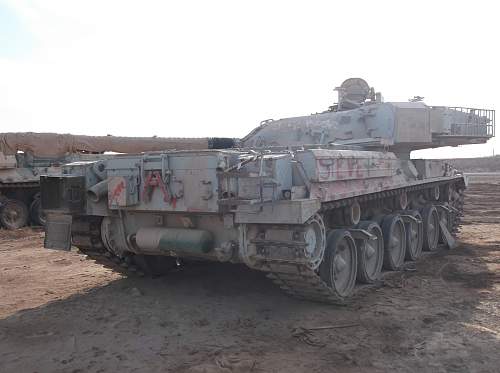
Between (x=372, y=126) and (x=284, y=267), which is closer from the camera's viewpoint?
(x=284, y=267)

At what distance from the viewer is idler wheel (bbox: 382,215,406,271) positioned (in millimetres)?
8594

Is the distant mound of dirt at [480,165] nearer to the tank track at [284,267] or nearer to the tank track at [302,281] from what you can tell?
the tank track at [284,267]

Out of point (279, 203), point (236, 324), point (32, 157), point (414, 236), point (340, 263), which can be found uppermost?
point (32, 157)

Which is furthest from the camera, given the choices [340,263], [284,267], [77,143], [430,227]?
[77,143]

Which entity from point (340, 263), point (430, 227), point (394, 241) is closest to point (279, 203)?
point (340, 263)

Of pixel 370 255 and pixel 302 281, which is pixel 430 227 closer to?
pixel 370 255

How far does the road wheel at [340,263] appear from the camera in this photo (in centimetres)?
661

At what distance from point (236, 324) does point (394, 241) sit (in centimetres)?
385

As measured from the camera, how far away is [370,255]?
7.94m

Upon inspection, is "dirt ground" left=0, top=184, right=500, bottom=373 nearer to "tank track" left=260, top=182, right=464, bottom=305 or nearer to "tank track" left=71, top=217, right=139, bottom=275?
"tank track" left=260, top=182, right=464, bottom=305

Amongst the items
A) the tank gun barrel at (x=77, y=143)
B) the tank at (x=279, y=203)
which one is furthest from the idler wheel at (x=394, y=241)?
the tank gun barrel at (x=77, y=143)

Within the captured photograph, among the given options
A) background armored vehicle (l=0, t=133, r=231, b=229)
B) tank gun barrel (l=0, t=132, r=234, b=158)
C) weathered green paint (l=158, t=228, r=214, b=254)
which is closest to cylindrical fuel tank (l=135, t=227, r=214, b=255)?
weathered green paint (l=158, t=228, r=214, b=254)

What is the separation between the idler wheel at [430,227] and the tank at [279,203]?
68cm

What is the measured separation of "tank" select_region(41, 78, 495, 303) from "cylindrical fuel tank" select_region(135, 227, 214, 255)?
15 millimetres
